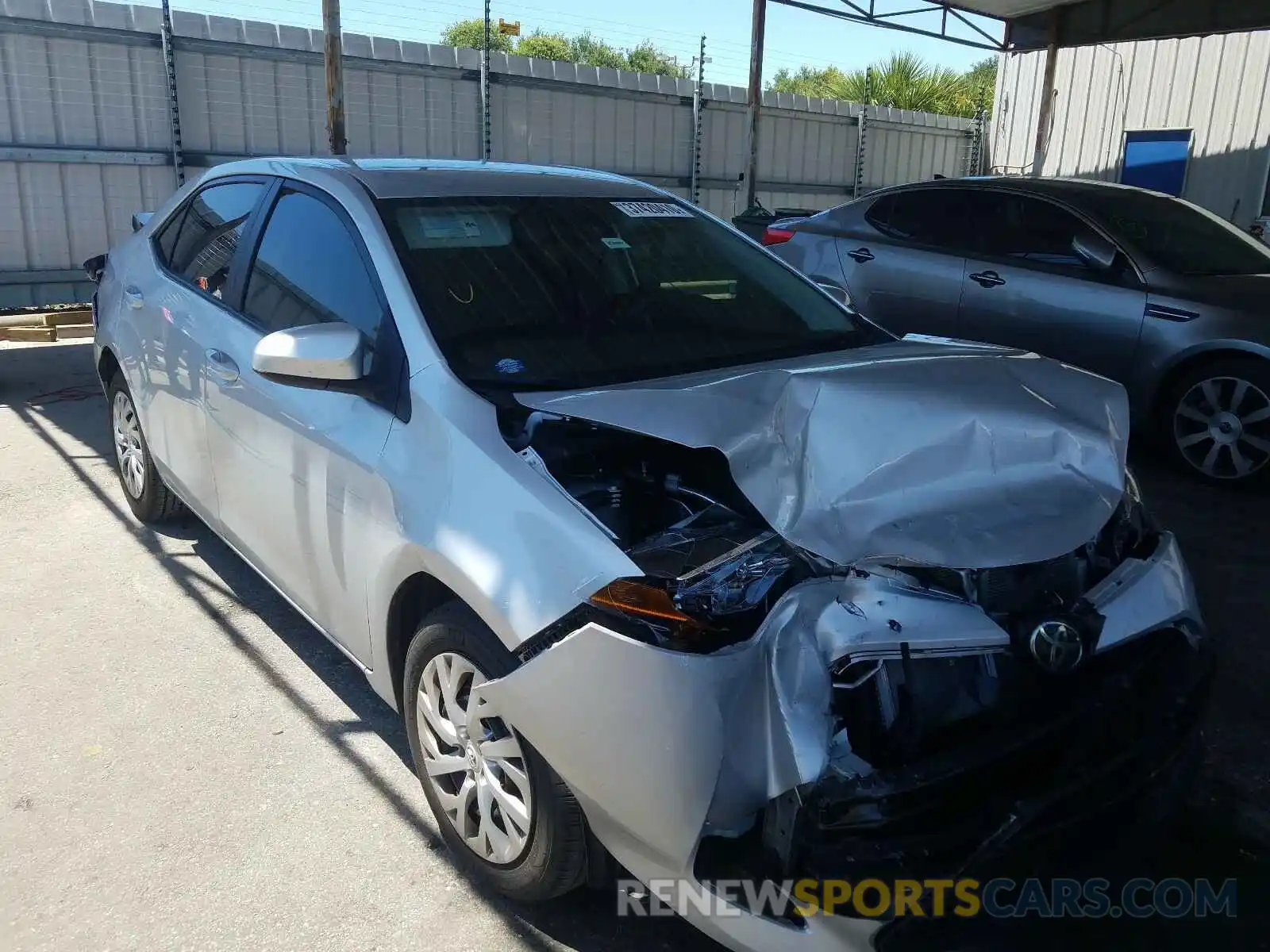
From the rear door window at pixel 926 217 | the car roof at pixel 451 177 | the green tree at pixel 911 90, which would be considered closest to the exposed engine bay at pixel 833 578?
the car roof at pixel 451 177

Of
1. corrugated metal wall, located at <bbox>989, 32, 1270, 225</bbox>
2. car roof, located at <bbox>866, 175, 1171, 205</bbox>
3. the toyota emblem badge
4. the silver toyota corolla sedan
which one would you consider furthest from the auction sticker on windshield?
corrugated metal wall, located at <bbox>989, 32, 1270, 225</bbox>

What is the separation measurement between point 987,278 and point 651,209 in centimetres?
361

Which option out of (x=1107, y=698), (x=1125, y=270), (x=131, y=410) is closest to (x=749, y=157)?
(x=1125, y=270)

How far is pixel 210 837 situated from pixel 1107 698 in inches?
88.6

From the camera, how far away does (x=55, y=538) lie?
4785 millimetres

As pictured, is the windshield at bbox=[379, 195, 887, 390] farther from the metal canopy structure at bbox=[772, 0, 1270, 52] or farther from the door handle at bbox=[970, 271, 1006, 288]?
the metal canopy structure at bbox=[772, 0, 1270, 52]

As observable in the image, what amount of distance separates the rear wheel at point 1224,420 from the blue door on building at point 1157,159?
11.9 meters

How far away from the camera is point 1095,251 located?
235 inches

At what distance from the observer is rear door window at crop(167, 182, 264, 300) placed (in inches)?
145

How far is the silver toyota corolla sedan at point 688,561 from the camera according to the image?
1.91 meters

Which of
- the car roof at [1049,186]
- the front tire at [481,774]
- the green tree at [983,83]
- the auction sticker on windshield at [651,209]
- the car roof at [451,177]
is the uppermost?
the green tree at [983,83]

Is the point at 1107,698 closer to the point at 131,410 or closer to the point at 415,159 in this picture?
the point at 415,159

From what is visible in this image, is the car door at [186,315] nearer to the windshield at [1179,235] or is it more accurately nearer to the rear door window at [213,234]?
the rear door window at [213,234]

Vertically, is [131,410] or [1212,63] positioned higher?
[1212,63]
